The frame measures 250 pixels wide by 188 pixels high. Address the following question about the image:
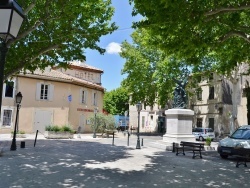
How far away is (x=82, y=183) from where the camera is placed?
23.9 ft

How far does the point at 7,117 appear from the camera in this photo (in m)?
27.2

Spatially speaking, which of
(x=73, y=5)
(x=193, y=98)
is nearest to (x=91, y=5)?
(x=73, y=5)

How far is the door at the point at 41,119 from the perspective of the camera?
28.8 meters

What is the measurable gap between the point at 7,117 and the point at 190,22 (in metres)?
24.6

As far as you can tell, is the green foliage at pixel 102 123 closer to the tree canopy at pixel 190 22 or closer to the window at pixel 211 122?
the window at pixel 211 122

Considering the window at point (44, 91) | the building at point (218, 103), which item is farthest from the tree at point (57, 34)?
the building at point (218, 103)

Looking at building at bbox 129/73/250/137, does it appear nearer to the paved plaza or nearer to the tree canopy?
the tree canopy

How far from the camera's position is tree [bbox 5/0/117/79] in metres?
12.6

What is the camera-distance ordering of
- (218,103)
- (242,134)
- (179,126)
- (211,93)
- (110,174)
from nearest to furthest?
(110,174) < (242,134) < (179,126) < (218,103) < (211,93)

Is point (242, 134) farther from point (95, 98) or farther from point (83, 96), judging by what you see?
point (95, 98)

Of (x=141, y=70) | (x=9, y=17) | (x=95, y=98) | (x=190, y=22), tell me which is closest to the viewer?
(x=9, y=17)

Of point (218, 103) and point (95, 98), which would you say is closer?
point (218, 103)

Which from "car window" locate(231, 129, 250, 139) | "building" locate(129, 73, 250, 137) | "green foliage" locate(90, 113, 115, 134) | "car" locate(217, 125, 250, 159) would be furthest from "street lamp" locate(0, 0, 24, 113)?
"building" locate(129, 73, 250, 137)

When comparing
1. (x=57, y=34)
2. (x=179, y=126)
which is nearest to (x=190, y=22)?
(x=57, y=34)
